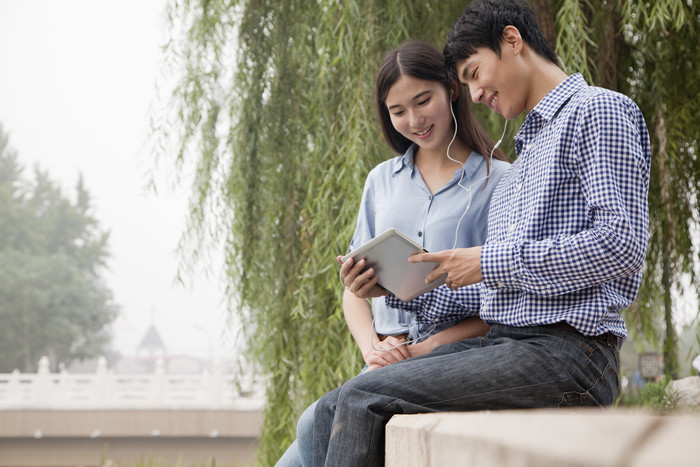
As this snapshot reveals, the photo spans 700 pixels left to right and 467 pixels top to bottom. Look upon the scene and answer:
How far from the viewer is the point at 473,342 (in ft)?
4.43

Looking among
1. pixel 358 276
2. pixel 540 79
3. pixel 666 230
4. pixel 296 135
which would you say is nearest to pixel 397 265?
pixel 358 276

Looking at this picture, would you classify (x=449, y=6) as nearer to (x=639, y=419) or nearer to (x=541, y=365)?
(x=541, y=365)

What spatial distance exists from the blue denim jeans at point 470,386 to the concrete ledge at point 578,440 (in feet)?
2.01

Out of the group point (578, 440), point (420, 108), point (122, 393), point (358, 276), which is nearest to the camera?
point (578, 440)

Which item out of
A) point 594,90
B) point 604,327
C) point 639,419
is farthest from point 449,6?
point 639,419

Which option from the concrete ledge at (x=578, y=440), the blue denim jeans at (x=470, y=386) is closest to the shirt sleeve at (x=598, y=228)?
the blue denim jeans at (x=470, y=386)

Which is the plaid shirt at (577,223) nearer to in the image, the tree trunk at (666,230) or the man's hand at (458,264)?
the man's hand at (458,264)

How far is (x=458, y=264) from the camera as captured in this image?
4.06 ft

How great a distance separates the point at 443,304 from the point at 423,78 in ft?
1.70

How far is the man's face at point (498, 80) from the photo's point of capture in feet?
4.41

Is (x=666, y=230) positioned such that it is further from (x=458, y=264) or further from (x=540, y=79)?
(x=458, y=264)

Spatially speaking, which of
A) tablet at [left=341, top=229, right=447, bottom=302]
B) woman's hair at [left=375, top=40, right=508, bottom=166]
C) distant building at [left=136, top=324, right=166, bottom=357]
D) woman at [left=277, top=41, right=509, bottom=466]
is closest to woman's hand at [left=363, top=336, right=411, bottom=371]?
woman at [left=277, top=41, right=509, bottom=466]

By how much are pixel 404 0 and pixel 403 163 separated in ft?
4.31

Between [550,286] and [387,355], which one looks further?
[387,355]
